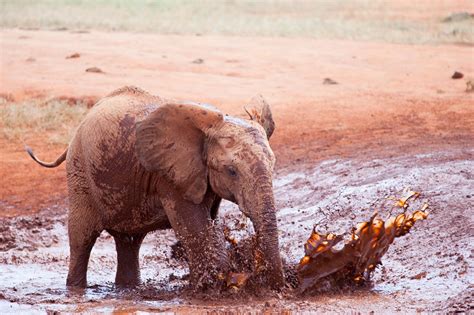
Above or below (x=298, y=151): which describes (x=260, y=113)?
above

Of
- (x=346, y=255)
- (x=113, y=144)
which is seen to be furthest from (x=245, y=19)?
(x=346, y=255)

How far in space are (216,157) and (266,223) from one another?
756 mm

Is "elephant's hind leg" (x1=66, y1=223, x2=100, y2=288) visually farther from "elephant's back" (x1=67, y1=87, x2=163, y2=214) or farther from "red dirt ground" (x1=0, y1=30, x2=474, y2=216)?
"red dirt ground" (x1=0, y1=30, x2=474, y2=216)

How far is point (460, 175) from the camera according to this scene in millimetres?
10375

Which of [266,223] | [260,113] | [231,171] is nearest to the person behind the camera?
[266,223]

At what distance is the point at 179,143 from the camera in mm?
7730

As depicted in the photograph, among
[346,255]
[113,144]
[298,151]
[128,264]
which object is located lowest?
[298,151]

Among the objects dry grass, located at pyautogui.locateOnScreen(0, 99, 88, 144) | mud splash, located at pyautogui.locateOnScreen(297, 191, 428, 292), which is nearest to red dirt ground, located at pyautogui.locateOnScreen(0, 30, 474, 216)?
dry grass, located at pyautogui.locateOnScreen(0, 99, 88, 144)

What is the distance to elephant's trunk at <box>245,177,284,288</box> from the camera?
6.91 m

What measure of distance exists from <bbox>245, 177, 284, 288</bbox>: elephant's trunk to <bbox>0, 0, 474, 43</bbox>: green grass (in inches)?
767

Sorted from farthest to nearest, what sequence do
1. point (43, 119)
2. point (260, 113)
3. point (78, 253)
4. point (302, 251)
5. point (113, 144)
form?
point (43, 119)
point (302, 251)
point (78, 253)
point (113, 144)
point (260, 113)

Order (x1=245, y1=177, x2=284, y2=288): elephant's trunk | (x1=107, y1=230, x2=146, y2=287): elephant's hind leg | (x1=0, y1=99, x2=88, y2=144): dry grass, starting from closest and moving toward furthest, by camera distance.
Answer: (x1=245, y1=177, x2=284, y2=288): elephant's trunk → (x1=107, y1=230, x2=146, y2=287): elephant's hind leg → (x1=0, y1=99, x2=88, y2=144): dry grass

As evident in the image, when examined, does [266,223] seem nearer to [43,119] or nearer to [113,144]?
[113,144]

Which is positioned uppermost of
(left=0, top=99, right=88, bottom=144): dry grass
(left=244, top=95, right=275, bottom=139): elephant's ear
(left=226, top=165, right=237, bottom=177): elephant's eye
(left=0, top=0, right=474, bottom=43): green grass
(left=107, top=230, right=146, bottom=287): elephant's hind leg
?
(left=244, top=95, right=275, bottom=139): elephant's ear
